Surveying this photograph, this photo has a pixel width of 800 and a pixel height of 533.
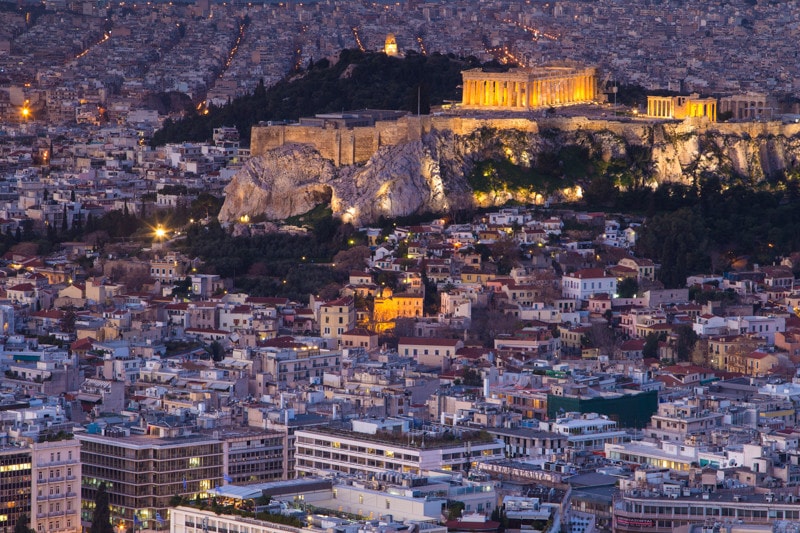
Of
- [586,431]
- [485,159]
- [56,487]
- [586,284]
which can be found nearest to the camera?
[56,487]

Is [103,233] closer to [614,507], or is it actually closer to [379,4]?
[614,507]

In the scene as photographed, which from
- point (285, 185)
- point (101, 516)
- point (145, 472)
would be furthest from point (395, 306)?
point (101, 516)

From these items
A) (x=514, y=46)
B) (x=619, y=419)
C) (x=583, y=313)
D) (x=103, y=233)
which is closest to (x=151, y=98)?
(x=514, y=46)

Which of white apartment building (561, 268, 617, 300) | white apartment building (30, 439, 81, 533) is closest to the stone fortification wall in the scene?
white apartment building (561, 268, 617, 300)

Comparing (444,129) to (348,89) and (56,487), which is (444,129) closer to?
(348,89)

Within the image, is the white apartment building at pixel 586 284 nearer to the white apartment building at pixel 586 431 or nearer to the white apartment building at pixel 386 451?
the white apartment building at pixel 586 431

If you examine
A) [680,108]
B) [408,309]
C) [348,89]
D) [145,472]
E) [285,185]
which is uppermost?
[348,89]
